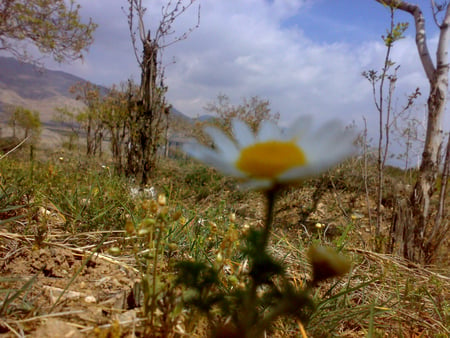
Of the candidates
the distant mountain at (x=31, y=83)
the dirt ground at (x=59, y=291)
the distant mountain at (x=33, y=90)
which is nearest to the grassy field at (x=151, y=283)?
the dirt ground at (x=59, y=291)

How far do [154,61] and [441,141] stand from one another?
164 inches

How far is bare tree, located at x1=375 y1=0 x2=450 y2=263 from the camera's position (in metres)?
2.80

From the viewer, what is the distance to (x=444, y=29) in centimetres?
381

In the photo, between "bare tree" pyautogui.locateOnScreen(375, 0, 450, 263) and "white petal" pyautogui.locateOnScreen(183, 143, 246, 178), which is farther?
"bare tree" pyautogui.locateOnScreen(375, 0, 450, 263)

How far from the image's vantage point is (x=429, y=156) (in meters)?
3.55

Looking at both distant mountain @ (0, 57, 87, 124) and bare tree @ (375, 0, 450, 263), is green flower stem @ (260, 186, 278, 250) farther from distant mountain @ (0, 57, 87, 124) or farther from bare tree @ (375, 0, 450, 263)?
distant mountain @ (0, 57, 87, 124)

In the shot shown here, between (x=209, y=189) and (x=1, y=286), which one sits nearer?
(x=1, y=286)

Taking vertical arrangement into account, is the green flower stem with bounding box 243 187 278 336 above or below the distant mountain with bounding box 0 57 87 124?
below

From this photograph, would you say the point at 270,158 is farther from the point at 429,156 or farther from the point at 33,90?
the point at 33,90

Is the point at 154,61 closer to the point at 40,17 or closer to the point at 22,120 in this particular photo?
the point at 40,17

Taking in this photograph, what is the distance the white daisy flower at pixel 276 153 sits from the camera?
0.45 meters

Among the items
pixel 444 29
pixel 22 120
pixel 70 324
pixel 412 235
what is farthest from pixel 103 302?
pixel 22 120

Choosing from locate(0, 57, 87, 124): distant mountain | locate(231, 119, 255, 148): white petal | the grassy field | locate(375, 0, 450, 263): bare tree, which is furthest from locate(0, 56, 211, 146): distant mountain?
locate(231, 119, 255, 148): white petal

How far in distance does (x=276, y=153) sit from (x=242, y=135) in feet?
0.43
